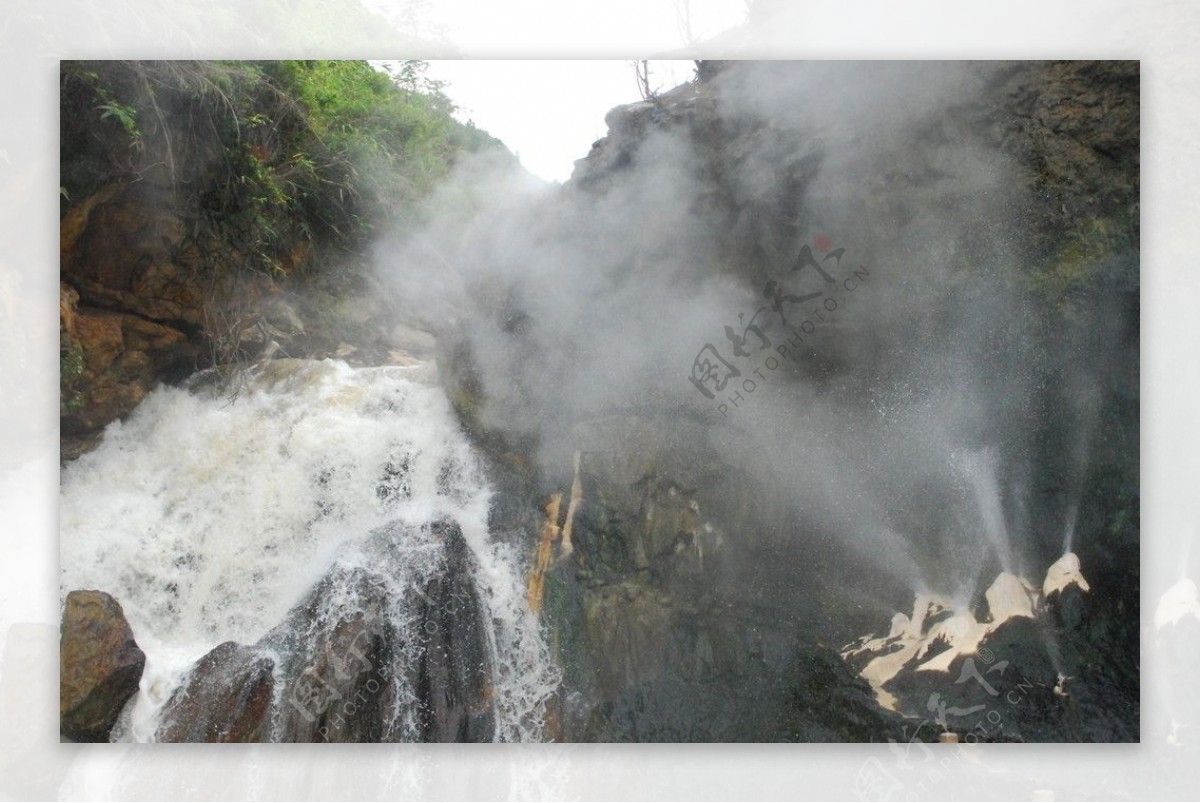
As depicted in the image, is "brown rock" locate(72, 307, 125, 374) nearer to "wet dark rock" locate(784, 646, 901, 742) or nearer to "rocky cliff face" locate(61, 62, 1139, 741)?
"rocky cliff face" locate(61, 62, 1139, 741)

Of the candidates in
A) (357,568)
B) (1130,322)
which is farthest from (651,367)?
(1130,322)

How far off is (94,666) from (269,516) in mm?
734

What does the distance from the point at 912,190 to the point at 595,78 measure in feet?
4.06

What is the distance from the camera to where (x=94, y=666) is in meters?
2.41

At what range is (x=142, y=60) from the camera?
7.88ft

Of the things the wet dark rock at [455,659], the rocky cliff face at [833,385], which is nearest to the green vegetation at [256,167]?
the rocky cliff face at [833,385]

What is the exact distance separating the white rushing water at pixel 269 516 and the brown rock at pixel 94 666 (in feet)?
0.21

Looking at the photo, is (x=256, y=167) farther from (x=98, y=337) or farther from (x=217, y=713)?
(x=217, y=713)

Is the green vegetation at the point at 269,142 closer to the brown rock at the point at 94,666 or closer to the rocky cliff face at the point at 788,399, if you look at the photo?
the rocky cliff face at the point at 788,399

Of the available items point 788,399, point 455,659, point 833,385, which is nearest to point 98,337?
point 455,659

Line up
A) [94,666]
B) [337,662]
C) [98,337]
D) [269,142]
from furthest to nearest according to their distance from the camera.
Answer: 1. [269,142]
2. [98,337]
3. [337,662]
4. [94,666]

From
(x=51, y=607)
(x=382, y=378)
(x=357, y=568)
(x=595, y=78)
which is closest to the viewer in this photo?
(x=51, y=607)

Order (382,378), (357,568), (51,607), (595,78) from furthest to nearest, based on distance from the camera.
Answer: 1. (382,378)
2. (357,568)
3. (595,78)
4. (51,607)

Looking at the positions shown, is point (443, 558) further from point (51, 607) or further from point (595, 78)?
point (595, 78)
